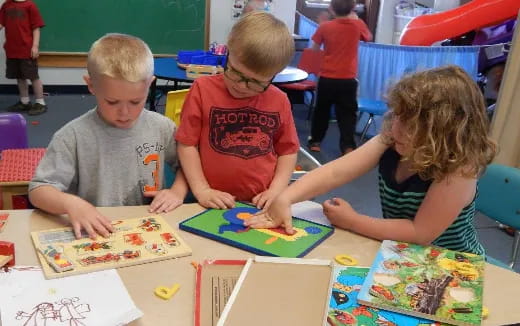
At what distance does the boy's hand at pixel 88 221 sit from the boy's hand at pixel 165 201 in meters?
0.16

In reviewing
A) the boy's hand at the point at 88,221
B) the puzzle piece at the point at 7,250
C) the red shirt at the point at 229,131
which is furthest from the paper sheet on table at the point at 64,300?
the red shirt at the point at 229,131

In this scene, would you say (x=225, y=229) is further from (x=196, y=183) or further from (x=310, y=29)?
(x=310, y=29)

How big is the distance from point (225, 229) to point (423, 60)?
3.87 m

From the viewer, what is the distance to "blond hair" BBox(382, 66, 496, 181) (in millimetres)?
1174

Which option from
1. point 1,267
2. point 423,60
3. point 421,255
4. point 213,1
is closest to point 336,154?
point 423,60

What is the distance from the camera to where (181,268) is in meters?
1.03

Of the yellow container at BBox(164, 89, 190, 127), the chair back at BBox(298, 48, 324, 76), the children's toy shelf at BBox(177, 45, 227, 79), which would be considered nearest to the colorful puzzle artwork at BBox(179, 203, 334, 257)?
the yellow container at BBox(164, 89, 190, 127)

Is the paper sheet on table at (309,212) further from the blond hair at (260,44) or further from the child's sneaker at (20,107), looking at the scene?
the child's sneaker at (20,107)

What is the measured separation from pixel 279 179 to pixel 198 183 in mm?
262

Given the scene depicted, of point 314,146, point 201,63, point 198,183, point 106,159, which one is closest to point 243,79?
point 198,183

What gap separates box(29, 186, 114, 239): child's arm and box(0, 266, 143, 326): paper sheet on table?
17 centimetres

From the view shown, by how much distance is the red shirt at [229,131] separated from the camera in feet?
4.88

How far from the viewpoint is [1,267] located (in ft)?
3.15

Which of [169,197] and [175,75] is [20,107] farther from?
[169,197]
